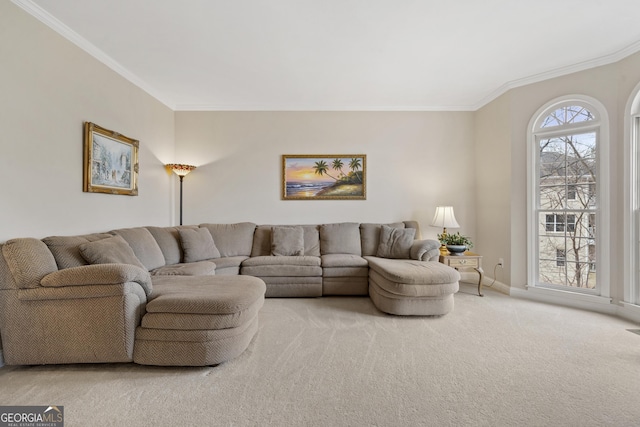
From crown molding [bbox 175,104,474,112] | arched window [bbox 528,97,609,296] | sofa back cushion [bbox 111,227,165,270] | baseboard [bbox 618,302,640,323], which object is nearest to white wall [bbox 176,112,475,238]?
crown molding [bbox 175,104,474,112]

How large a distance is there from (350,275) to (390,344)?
49.9 inches

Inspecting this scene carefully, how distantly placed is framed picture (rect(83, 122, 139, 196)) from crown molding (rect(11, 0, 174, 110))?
75 centimetres

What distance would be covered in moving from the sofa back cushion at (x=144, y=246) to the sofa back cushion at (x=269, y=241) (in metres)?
1.27

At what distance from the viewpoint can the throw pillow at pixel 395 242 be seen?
373cm

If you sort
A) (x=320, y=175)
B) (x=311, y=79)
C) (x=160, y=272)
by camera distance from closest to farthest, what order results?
1. (x=160, y=272)
2. (x=311, y=79)
3. (x=320, y=175)

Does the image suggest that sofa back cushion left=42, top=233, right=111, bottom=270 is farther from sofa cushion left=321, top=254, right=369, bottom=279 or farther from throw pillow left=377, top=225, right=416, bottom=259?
throw pillow left=377, top=225, right=416, bottom=259

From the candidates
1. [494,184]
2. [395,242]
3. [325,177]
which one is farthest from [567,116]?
[325,177]

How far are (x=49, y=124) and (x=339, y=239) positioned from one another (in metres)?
3.33

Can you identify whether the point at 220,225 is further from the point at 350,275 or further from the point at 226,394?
the point at 226,394

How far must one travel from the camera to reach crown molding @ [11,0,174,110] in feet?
7.13

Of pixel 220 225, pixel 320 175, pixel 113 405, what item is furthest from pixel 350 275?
pixel 113 405

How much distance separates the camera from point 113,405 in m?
1.53

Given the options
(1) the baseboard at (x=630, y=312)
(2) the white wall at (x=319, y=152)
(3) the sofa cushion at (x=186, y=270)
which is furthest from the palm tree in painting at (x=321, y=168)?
(1) the baseboard at (x=630, y=312)

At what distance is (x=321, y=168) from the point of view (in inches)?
171
